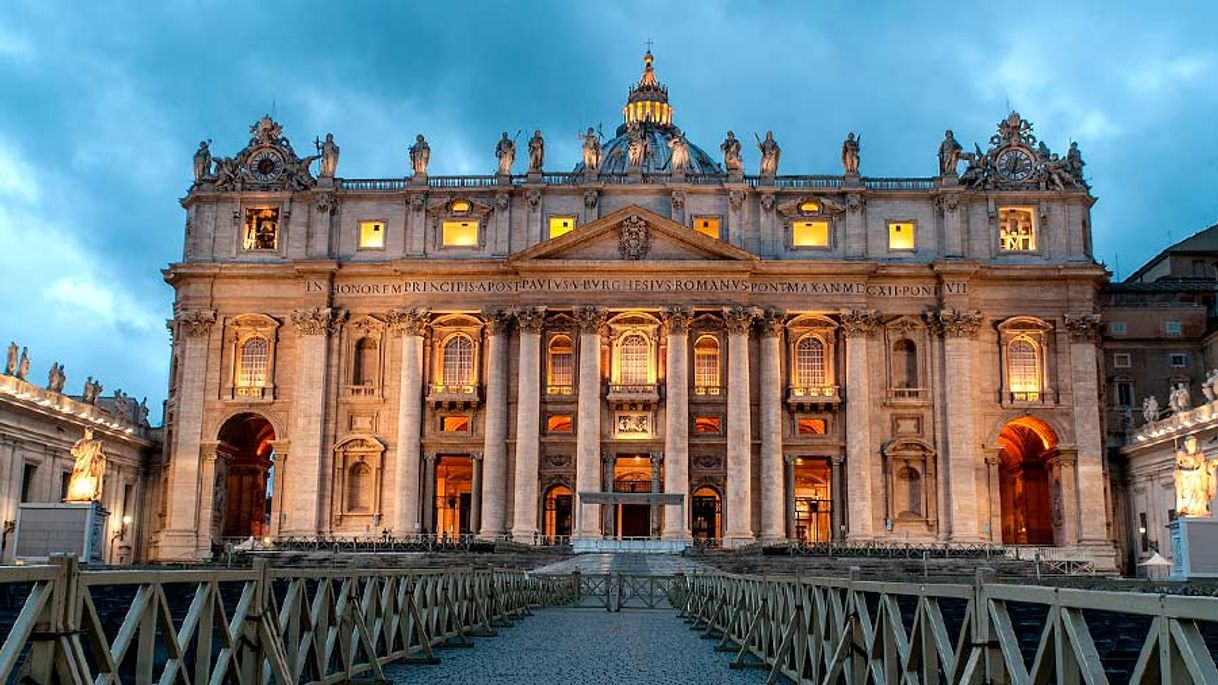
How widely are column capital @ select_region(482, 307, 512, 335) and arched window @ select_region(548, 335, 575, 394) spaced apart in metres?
2.39

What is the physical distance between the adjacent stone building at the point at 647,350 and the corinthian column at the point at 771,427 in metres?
0.14

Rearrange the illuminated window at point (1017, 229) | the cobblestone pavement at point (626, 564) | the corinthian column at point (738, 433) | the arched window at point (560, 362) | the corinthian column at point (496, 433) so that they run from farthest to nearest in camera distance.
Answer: the illuminated window at point (1017, 229), the arched window at point (560, 362), the corinthian column at point (496, 433), the corinthian column at point (738, 433), the cobblestone pavement at point (626, 564)

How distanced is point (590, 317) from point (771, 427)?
400 inches

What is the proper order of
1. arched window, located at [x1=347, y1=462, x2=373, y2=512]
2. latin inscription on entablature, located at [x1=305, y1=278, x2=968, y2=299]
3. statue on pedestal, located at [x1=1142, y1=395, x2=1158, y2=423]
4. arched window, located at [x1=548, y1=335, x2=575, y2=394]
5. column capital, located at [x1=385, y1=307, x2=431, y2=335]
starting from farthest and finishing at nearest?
arched window, located at [x1=548, y1=335, x2=575, y2=394] → arched window, located at [x1=347, y1=462, x2=373, y2=512] → column capital, located at [x1=385, y1=307, x2=431, y2=335] → latin inscription on entablature, located at [x1=305, y1=278, x2=968, y2=299] → statue on pedestal, located at [x1=1142, y1=395, x2=1158, y2=423]

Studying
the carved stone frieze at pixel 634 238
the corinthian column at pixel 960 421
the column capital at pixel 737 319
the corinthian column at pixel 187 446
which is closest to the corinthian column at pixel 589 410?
the carved stone frieze at pixel 634 238

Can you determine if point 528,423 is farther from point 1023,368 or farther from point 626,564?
point 1023,368

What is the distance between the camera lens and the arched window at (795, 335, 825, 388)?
6172 cm

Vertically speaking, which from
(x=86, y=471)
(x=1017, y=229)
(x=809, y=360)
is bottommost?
(x=86, y=471)

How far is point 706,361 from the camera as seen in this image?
6197 cm

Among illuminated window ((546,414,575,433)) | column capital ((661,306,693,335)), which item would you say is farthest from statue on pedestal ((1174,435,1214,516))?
illuminated window ((546,414,575,433))

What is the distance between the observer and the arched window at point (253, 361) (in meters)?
62.8

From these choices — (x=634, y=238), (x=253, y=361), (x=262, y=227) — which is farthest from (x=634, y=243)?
(x=253, y=361)

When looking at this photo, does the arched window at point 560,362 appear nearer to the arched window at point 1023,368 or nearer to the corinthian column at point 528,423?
the corinthian column at point 528,423

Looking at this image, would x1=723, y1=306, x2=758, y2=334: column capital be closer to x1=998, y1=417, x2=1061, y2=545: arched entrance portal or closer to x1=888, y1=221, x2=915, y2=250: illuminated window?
x1=888, y1=221, x2=915, y2=250: illuminated window
